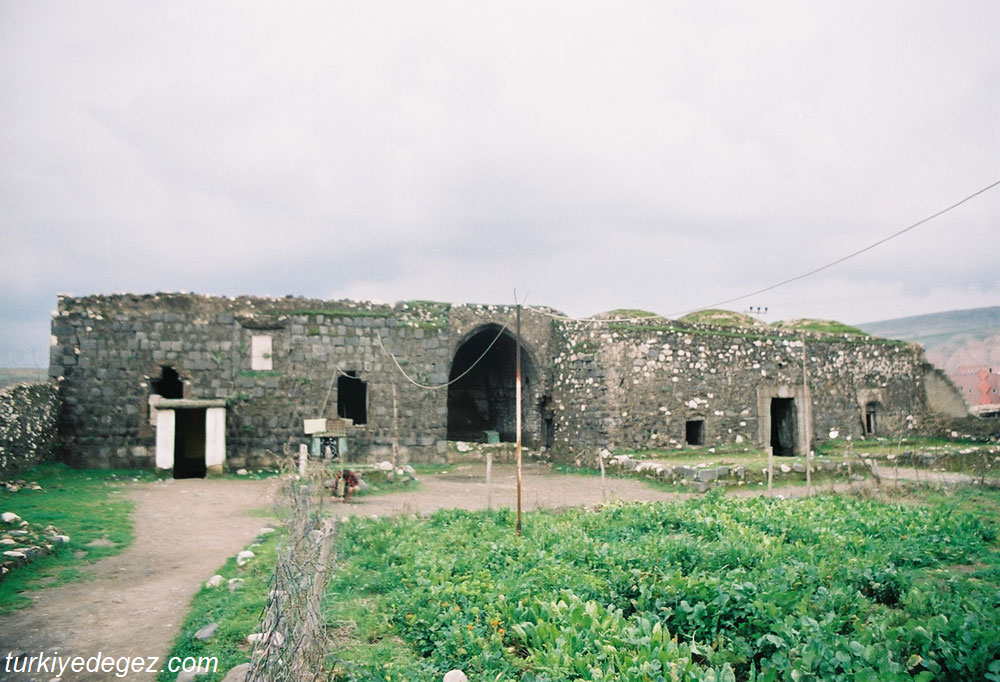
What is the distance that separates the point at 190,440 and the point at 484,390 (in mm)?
10699

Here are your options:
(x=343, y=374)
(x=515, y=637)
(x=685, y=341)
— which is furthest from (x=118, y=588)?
(x=685, y=341)

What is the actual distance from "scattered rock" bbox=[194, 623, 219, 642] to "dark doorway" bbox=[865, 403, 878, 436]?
22.7 metres

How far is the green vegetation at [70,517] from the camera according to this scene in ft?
22.5

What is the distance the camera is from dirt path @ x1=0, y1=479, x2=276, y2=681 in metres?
5.16

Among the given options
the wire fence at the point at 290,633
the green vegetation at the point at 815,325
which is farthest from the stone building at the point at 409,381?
the wire fence at the point at 290,633

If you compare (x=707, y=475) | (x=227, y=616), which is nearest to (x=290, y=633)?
(x=227, y=616)

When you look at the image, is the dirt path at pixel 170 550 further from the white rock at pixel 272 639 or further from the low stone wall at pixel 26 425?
the low stone wall at pixel 26 425

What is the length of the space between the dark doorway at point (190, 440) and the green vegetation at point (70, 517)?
4.59 m

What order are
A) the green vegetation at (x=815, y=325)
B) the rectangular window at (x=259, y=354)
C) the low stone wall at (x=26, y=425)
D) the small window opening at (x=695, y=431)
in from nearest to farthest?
the low stone wall at (x=26, y=425) < the rectangular window at (x=259, y=354) < the small window opening at (x=695, y=431) < the green vegetation at (x=815, y=325)

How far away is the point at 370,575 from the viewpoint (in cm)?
695

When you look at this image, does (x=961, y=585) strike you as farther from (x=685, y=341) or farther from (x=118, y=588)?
(x=685, y=341)

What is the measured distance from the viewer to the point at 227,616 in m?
5.68

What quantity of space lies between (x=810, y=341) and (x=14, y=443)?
22.7m

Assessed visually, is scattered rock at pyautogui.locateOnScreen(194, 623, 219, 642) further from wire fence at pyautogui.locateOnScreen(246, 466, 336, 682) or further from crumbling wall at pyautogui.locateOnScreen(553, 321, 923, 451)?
crumbling wall at pyautogui.locateOnScreen(553, 321, 923, 451)
